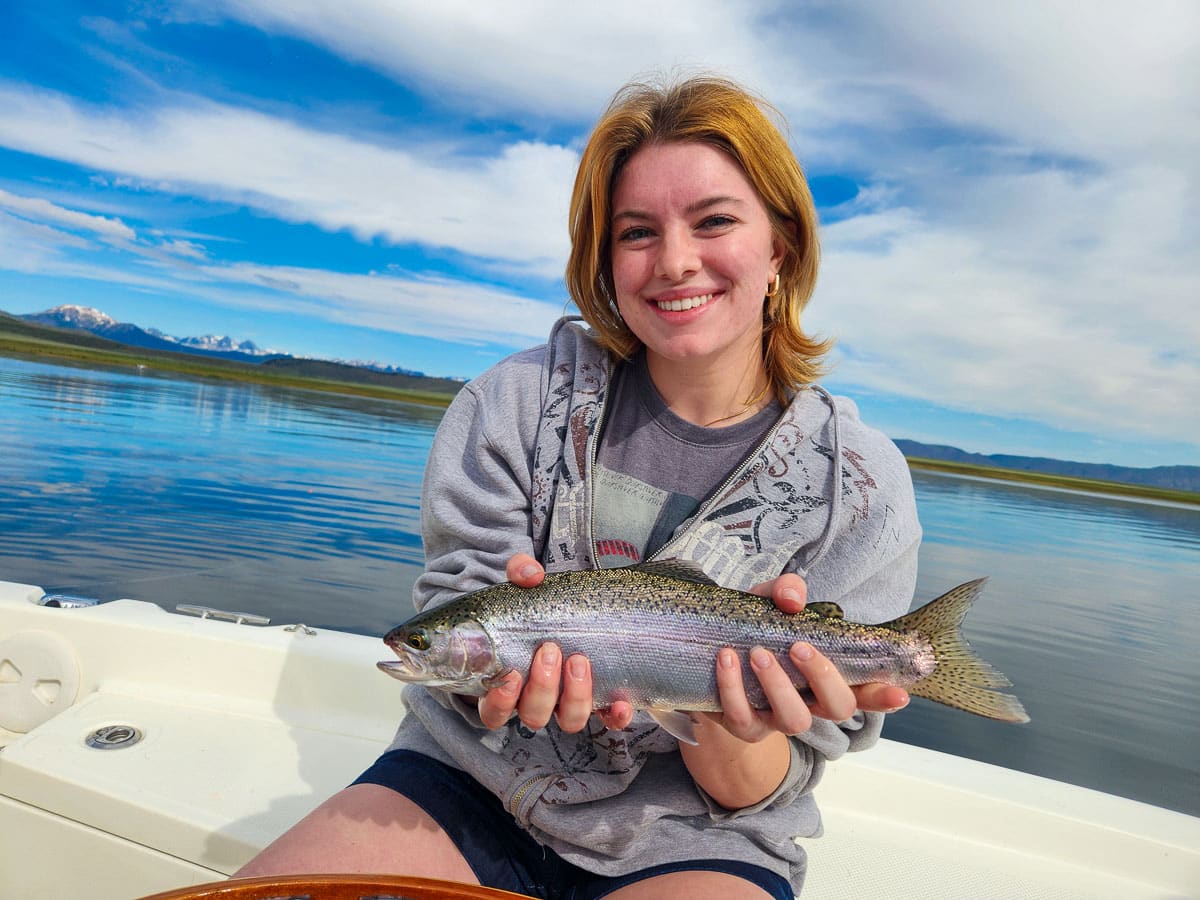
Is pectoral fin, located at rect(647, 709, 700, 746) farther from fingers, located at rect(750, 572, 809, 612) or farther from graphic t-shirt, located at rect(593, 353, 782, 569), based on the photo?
graphic t-shirt, located at rect(593, 353, 782, 569)

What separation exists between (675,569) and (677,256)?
116 cm

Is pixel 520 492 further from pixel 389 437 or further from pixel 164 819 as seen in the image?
pixel 389 437

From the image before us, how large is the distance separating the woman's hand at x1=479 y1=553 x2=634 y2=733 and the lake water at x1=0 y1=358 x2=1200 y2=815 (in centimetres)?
811

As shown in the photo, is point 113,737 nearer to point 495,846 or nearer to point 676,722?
point 495,846

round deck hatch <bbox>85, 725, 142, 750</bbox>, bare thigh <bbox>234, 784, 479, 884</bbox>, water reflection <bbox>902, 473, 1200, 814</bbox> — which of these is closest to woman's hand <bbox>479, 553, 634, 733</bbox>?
bare thigh <bbox>234, 784, 479, 884</bbox>

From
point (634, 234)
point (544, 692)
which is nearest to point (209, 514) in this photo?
point (634, 234)

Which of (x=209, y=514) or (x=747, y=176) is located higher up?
(x=747, y=176)

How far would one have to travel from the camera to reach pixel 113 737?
407 centimetres

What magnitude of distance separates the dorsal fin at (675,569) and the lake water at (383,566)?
312 inches

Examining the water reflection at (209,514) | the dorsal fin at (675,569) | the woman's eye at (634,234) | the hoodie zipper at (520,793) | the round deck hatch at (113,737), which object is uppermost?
the woman's eye at (634,234)

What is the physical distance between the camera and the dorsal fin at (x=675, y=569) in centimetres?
271

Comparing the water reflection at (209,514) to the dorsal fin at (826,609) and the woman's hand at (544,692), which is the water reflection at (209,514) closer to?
the woman's hand at (544,692)

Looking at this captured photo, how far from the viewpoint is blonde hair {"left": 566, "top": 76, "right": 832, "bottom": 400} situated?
3.18 m


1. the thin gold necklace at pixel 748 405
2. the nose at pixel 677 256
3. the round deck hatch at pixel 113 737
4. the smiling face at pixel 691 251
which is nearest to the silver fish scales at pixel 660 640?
the thin gold necklace at pixel 748 405
